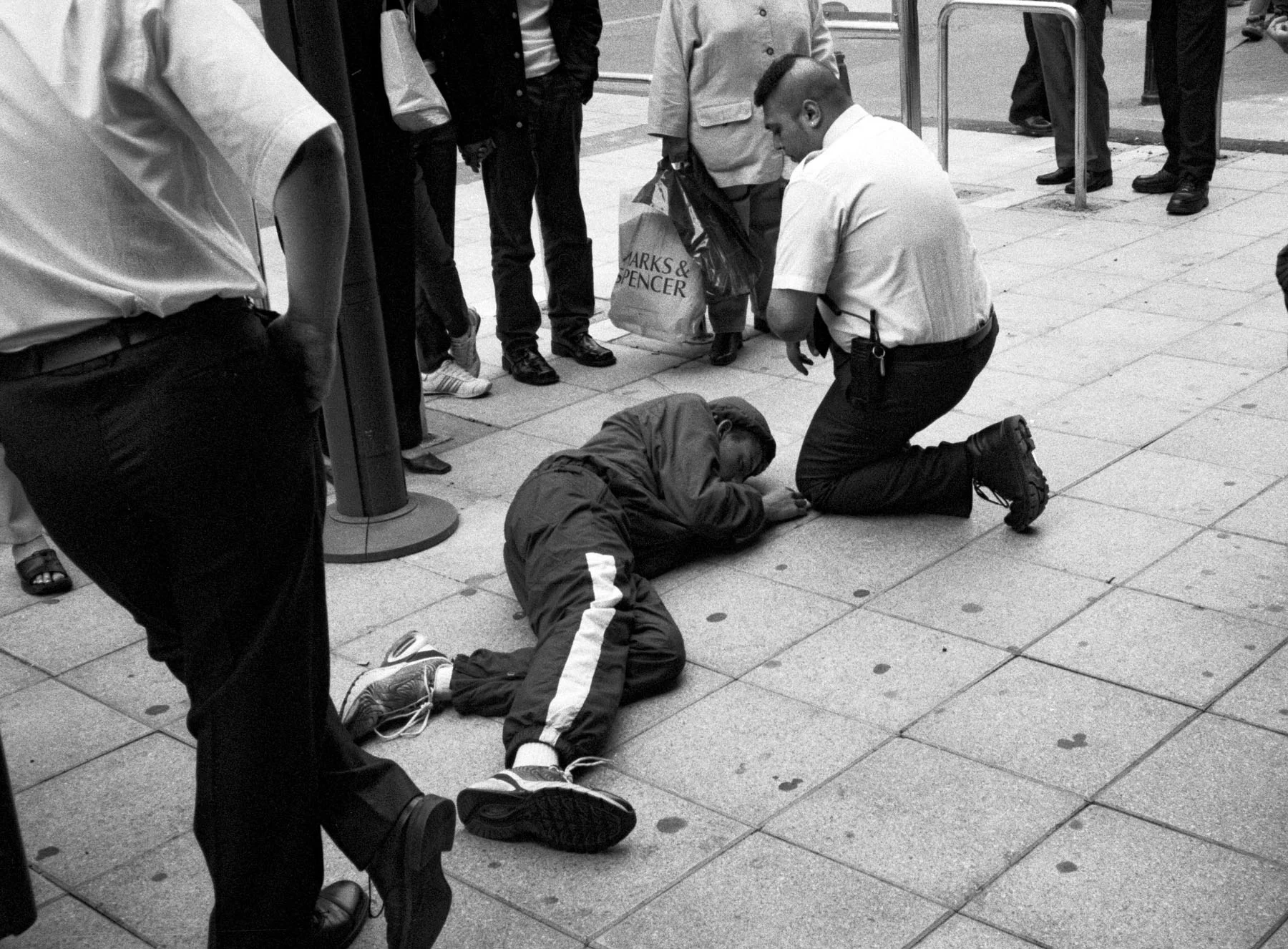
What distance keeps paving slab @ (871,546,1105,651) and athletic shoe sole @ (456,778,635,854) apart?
1.26 metres

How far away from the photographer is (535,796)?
124 inches

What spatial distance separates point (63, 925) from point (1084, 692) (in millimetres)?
2268

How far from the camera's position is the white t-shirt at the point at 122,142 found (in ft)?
7.17

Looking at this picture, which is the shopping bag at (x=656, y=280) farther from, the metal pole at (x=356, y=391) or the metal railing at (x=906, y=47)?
the metal railing at (x=906, y=47)

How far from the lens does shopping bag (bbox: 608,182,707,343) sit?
252 inches

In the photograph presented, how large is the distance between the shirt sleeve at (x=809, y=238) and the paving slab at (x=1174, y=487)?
3.49ft

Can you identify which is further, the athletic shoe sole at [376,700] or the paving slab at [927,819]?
the athletic shoe sole at [376,700]

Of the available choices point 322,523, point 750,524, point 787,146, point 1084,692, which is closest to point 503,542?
point 750,524

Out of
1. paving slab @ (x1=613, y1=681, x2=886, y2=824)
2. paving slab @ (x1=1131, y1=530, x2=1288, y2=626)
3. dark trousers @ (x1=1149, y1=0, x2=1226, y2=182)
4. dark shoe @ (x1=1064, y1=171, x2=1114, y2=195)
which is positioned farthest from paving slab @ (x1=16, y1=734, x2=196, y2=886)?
dark shoe @ (x1=1064, y1=171, x2=1114, y2=195)

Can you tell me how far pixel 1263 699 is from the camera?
3.57m

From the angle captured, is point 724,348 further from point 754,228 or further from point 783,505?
point 783,505

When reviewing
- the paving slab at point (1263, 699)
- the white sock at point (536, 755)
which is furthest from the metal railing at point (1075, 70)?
the white sock at point (536, 755)

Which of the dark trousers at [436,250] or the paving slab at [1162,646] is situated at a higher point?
the dark trousers at [436,250]

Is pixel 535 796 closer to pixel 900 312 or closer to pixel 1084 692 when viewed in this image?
pixel 1084 692
